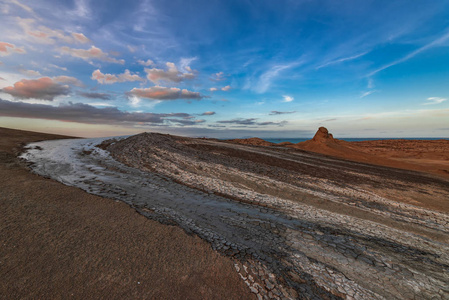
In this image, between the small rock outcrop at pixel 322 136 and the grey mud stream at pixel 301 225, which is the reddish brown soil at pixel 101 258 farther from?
the small rock outcrop at pixel 322 136

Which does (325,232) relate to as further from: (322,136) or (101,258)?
(322,136)

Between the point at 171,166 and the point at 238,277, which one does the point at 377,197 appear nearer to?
the point at 238,277

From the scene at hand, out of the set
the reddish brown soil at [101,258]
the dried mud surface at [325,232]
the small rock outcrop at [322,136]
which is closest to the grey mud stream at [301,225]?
the dried mud surface at [325,232]

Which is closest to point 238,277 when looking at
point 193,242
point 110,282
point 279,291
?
point 279,291

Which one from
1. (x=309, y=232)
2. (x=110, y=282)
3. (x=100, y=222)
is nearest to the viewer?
(x=110, y=282)

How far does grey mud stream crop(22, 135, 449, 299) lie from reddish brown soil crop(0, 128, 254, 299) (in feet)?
2.13

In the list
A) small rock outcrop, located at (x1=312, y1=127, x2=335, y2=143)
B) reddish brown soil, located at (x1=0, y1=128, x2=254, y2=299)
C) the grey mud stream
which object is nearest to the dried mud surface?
the grey mud stream

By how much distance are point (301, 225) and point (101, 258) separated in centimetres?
633

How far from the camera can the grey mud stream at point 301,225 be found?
14.4ft

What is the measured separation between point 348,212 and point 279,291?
6582mm

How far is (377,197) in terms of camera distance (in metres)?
11.1

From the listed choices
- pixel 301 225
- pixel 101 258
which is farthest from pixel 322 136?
pixel 101 258

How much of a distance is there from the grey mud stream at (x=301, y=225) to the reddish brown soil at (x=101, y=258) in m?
0.65

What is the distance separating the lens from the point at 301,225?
7059 mm
